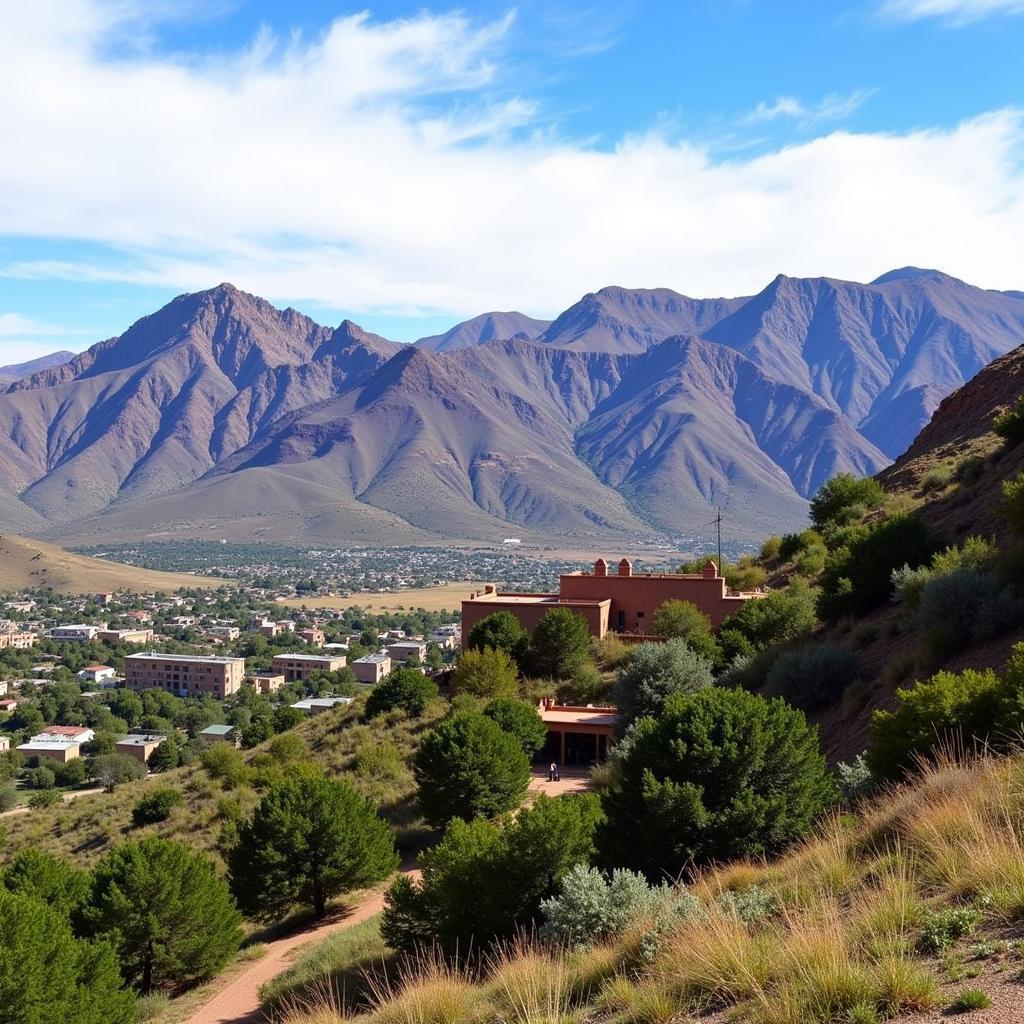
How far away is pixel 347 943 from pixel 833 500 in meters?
28.9

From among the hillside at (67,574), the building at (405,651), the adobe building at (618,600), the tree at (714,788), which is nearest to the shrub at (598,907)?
the tree at (714,788)

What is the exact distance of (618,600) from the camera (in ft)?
119

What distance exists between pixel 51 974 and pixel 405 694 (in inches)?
790

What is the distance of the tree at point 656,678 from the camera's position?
23625mm

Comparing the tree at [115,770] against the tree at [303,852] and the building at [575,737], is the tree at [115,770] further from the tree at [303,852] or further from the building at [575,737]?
the tree at [303,852]

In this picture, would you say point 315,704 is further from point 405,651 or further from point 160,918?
point 160,918

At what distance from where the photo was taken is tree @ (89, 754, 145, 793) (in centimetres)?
4988

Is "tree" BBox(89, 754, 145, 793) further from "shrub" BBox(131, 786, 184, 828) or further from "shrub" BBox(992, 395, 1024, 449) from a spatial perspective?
"shrub" BBox(992, 395, 1024, 449)

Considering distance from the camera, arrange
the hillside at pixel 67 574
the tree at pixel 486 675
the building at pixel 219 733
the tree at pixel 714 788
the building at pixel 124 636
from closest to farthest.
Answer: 1. the tree at pixel 714 788
2. the tree at pixel 486 675
3. the building at pixel 219 733
4. the building at pixel 124 636
5. the hillside at pixel 67 574

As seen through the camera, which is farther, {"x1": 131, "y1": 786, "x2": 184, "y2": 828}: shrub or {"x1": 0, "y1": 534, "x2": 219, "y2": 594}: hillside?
{"x1": 0, "y1": 534, "x2": 219, "y2": 594}: hillside

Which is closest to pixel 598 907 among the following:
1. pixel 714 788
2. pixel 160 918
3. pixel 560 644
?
pixel 714 788

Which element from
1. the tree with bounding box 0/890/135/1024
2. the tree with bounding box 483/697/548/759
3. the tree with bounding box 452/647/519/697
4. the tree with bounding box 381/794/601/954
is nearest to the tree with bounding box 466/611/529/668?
the tree with bounding box 452/647/519/697

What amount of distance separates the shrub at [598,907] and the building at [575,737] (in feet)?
59.0

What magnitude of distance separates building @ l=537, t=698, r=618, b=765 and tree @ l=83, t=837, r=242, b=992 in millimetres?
12437
